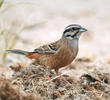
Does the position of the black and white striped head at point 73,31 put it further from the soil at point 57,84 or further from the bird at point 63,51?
the soil at point 57,84

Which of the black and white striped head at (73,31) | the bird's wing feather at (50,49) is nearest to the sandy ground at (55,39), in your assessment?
the bird's wing feather at (50,49)

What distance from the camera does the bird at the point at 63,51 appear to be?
705cm

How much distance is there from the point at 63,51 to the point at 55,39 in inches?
174

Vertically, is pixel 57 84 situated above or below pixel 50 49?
below

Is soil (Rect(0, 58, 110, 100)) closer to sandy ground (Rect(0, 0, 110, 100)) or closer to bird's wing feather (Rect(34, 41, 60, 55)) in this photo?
sandy ground (Rect(0, 0, 110, 100))

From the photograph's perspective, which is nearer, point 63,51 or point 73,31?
point 63,51

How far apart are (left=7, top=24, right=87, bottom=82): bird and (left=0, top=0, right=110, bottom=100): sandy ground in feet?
0.77

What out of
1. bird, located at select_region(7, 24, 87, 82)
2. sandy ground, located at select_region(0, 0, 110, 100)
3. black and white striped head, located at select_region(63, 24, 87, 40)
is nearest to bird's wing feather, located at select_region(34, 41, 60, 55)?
bird, located at select_region(7, 24, 87, 82)

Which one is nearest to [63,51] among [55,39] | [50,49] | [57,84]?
[50,49]

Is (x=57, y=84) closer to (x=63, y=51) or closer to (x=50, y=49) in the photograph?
(x=63, y=51)

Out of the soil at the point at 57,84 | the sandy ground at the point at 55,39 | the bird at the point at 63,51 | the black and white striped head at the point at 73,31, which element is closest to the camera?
the soil at the point at 57,84

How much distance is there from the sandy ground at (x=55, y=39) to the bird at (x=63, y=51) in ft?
0.77

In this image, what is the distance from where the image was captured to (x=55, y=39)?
11.5 m

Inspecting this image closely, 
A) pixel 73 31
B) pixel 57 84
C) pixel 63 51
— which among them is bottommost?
pixel 57 84
